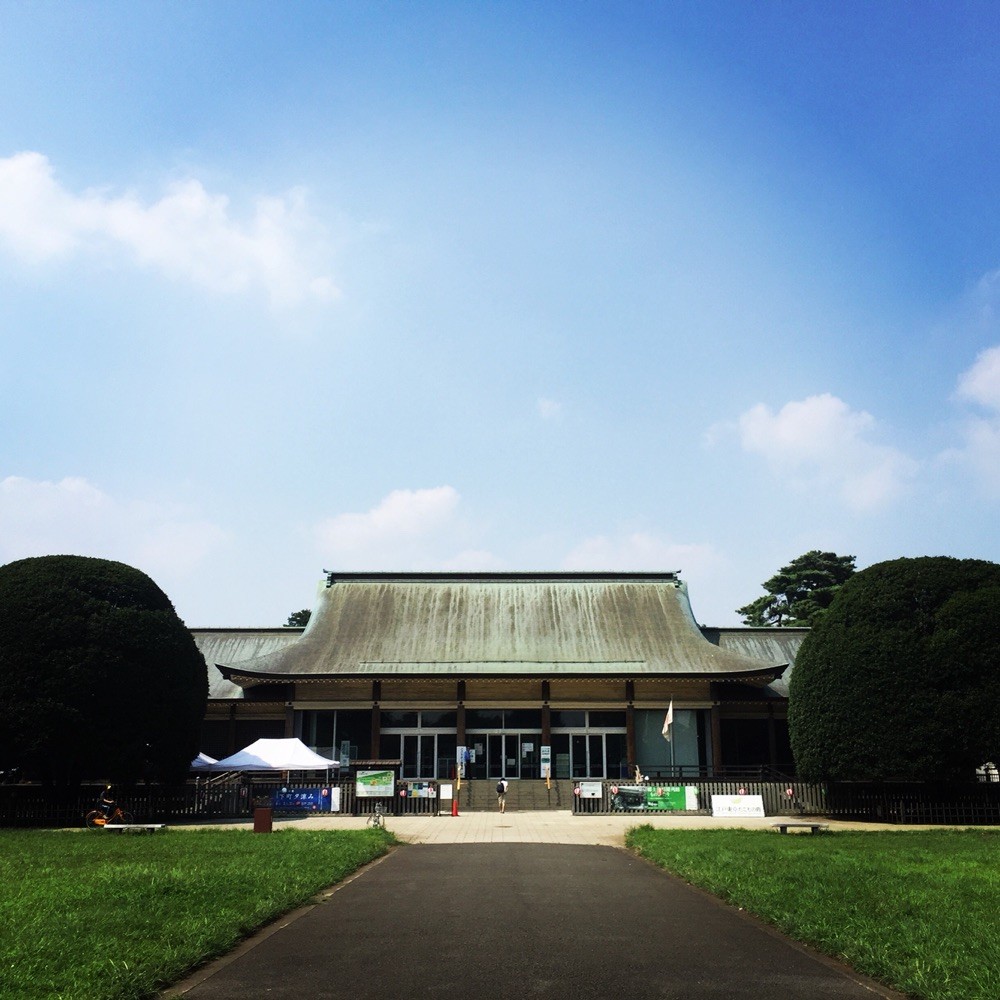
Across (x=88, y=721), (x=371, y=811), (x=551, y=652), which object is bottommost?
(x=371, y=811)

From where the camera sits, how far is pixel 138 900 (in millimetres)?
11094

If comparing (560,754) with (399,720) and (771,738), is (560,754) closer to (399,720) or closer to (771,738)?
(399,720)

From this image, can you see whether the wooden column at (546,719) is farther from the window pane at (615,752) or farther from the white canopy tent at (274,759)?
the white canopy tent at (274,759)

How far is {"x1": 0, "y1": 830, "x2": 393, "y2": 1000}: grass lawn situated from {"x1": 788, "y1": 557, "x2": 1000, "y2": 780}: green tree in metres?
14.7

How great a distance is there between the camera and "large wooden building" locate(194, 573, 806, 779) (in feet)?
132

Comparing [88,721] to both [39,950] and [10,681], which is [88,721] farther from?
[39,950]

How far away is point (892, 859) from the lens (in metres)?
16.3

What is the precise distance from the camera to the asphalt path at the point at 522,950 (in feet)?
25.2

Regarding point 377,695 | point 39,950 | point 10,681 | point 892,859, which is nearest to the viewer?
point 39,950

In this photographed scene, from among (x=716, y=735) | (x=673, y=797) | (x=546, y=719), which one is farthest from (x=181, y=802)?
(x=716, y=735)

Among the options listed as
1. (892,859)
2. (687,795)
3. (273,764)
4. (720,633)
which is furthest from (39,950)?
(720,633)

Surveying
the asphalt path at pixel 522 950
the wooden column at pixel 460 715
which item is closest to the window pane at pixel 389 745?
the wooden column at pixel 460 715

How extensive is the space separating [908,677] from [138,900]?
22379 mm

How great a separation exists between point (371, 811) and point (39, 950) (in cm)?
2340
